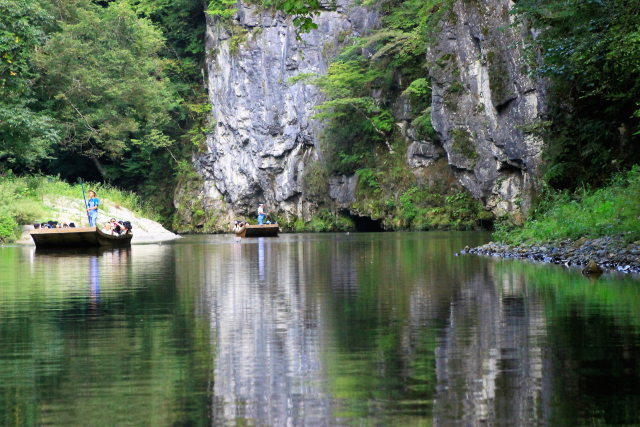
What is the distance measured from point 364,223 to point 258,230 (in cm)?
1420

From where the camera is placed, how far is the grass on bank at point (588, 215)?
17078mm

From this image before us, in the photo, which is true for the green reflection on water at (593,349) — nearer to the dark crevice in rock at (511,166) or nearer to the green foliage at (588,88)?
the green foliage at (588,88)

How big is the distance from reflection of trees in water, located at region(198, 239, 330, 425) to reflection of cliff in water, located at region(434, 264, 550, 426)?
2.63 feet

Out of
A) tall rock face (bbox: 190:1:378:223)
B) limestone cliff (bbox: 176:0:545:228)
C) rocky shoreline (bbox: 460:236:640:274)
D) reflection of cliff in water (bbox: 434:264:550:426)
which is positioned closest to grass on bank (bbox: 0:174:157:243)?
tall rock face (bbox: 190:1:378:223)

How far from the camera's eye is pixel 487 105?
36.7 metres

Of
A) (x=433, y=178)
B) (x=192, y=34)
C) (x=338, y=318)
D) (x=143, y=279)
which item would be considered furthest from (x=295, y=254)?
(x=192, y=34)

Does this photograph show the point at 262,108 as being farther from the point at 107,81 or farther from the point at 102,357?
the point at 102,357

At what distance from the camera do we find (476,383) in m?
5.55

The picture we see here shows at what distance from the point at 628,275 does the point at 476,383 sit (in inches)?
348

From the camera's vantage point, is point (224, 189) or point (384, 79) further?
point (224, 189)

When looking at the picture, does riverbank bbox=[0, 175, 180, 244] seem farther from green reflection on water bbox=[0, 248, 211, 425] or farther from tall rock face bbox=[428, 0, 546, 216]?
green reflection on water bbox=[0, 248, 211, 425]

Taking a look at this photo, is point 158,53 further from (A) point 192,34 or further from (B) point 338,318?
(B) point 338,318

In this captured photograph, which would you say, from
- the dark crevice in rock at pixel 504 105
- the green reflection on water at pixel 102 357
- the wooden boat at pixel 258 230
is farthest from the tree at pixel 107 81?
the green reflection on water at pixel 102 357

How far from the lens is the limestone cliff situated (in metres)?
34.9
